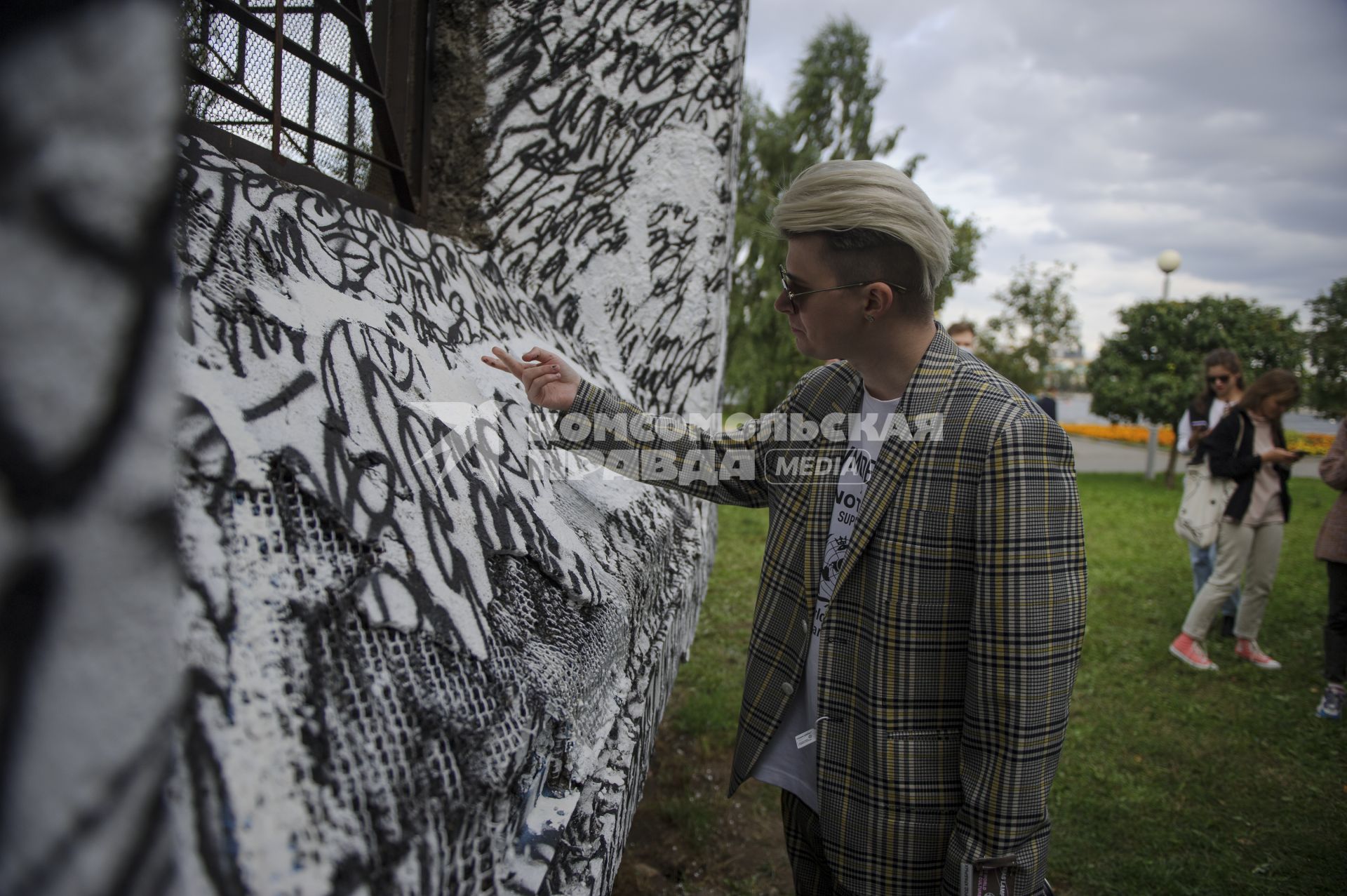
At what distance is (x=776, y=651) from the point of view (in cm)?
179

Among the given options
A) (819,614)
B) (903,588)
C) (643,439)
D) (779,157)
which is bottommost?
(819,614)

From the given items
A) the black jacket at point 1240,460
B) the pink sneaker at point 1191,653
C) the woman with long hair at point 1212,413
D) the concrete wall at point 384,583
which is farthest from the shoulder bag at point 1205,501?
the concrete wall at point 384,583

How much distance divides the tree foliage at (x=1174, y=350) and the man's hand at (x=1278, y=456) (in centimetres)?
1236

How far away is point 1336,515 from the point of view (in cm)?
436

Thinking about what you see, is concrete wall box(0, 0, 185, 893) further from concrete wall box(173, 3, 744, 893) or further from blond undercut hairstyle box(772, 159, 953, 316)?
blond undercut hairstyle box(772, 159, 953, 316)

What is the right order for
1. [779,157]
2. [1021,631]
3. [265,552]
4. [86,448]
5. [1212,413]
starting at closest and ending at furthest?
1. [86,448]
2. [265,552]
3. [1021,631]
4. [1212,413]
5. [779,157]

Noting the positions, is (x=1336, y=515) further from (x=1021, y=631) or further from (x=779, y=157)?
(x=779, y=157)

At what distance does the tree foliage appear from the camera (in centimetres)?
1616

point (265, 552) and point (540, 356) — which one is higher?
point (540, 356)

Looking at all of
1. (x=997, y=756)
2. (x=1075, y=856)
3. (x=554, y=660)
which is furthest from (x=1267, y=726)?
(x=554, y=660)

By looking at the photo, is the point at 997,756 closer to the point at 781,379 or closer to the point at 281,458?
the point at 281,458

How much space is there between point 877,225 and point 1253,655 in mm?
5696

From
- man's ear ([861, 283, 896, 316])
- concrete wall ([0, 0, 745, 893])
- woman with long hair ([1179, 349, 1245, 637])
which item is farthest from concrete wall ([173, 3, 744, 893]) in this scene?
woman with long hair ([1179, 349, 1245, 637])

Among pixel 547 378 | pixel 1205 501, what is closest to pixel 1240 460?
pixel 1205 501
